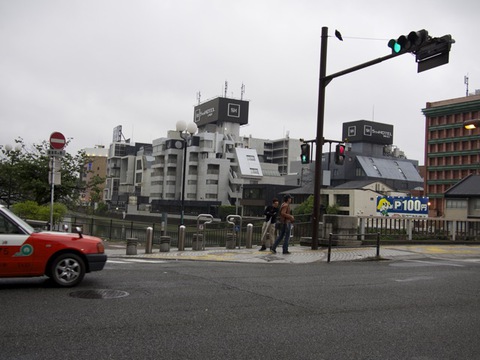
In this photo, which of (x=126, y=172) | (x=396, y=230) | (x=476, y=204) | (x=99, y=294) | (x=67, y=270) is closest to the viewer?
(x=99, y=294)

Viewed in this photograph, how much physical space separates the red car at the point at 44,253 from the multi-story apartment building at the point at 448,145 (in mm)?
86503

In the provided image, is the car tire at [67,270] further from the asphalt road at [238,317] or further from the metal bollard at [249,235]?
the metal bollard at [249,235]

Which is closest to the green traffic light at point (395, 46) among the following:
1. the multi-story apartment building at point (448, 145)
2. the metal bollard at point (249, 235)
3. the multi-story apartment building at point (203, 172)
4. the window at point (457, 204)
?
the metal bollard at point (249, 235)

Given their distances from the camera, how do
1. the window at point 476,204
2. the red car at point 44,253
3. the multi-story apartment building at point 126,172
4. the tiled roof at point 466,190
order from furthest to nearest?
the multi-story apartment building at point 126,172, the tiled roof at point 466,190, the window at point 476,204, the red car at point 44,253

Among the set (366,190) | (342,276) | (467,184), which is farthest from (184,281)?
(366,190)

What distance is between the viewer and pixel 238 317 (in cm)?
656

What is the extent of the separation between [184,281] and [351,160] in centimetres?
10290

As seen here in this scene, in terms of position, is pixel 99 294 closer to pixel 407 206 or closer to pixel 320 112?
pixel 320 112

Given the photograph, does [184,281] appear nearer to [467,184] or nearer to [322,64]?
[322,64]

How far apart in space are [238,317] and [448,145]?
9614 cm

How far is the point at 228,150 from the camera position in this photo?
10169 cm

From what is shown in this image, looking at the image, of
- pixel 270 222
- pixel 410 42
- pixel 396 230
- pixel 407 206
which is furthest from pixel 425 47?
pixel 407 206

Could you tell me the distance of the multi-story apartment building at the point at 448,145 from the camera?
291 feet

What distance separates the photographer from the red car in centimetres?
791
